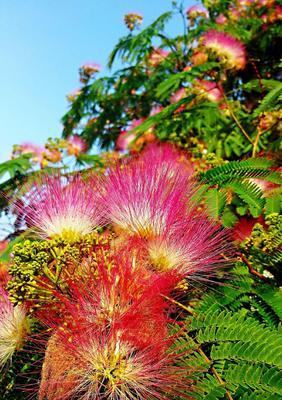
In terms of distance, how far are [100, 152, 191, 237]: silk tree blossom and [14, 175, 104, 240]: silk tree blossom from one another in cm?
6

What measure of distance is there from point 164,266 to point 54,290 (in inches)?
13.1

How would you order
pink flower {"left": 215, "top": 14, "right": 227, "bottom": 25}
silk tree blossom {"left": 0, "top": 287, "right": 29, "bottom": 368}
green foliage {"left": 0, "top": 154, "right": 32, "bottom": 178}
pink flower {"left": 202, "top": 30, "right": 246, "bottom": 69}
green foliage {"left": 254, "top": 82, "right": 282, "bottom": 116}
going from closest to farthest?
silk tree blossom {"left": 0, "top": 287, "right": 29, "bottom": 368} < green foliage {"left": 254, "top": 82, "right": 282, "bottom": 116} < pink flower {"left": 202, "top": 30, "right": 246, "bottom": 69} < green foliage {"left": 0, "top": 154, "right": 32, "bottom": 178} < pink flower {"left": 215, "top": 14, "right": 227, "bottom": 25}

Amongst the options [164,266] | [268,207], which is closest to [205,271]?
[164,266]

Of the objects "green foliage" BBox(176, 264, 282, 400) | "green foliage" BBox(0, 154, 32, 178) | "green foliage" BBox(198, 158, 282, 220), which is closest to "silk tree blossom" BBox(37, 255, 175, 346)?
"green foliage" BBox(176, 264, 282, 400)

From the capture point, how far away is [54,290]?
4.46 ft

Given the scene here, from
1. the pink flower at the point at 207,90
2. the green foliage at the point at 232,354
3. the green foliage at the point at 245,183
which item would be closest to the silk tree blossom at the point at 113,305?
the green foliage at the point at 232,354

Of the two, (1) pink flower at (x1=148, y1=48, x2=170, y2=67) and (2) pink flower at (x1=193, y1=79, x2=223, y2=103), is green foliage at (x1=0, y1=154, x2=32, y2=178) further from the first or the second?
(1) pink flower at (x1=148, y1=48, x2=170, y2=67)

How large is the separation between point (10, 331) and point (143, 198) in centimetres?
54

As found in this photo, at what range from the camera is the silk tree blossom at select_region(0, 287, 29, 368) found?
4.91ft

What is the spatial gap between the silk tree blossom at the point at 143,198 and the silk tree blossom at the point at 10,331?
1.30ft

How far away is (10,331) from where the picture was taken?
4.99ft

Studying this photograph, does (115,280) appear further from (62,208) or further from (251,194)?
(251,194)

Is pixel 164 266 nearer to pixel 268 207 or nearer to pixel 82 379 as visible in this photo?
pixel 82 379

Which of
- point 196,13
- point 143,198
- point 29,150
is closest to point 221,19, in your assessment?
point 196,13
